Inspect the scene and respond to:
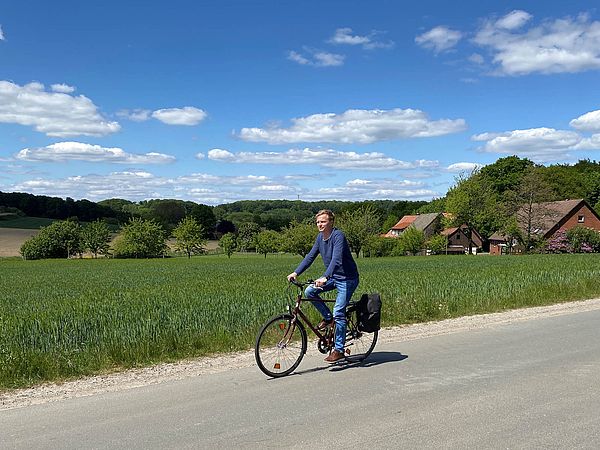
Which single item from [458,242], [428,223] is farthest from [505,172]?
[428,223]

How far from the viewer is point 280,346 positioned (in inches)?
259

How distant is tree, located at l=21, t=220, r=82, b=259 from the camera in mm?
77500

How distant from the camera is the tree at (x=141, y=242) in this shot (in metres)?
79.7

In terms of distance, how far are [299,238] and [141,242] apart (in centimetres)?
2524

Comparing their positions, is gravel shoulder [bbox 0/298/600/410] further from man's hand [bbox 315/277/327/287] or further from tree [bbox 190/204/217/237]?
tree [bbox 190/204/217/237]

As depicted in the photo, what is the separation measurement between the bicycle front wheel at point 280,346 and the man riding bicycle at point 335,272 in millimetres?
425

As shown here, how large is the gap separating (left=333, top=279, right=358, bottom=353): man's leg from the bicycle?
159 mm

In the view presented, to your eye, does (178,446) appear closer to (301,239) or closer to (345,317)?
(345,317)

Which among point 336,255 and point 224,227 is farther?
point 224,227

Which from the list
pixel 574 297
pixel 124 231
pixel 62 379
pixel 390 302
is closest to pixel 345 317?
Answer: pixel 62 379

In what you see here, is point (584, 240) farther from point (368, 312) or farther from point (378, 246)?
point (368, 312)

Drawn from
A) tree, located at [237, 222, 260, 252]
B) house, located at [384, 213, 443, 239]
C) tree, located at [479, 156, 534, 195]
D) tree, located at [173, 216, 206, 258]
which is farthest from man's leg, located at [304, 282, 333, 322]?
tree, located at [237, 222, 260, 252]

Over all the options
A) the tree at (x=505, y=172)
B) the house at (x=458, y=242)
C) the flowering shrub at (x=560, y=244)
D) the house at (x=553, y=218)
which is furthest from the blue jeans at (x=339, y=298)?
the house at (x=458, y=242)

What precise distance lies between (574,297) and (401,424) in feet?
40.2
